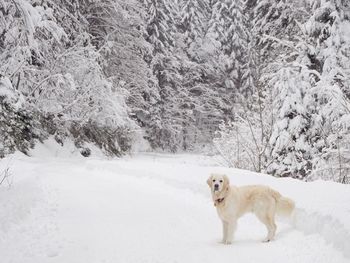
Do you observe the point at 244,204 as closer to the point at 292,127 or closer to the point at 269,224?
the point at 269,224

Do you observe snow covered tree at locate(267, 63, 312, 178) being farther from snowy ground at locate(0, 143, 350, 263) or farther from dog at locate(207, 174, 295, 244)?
dog at locate(207, 174, 295, 244)

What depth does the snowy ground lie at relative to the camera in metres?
5.88

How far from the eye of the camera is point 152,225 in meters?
7.66

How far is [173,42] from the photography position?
39.3 meters

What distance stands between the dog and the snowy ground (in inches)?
10.7

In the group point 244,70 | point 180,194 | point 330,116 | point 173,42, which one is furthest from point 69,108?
point 244,70

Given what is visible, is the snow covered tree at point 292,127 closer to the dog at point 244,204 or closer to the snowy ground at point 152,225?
the snowy ground at point 152,225

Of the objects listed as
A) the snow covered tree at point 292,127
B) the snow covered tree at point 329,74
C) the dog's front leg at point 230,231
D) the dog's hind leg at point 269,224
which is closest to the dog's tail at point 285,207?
the dog's hind leg at point 269,224

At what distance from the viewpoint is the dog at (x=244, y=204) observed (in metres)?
6.80

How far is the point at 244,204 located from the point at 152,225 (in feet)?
5.45

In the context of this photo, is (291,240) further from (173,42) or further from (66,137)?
(173,42)

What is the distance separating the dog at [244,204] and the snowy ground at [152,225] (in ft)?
0.89

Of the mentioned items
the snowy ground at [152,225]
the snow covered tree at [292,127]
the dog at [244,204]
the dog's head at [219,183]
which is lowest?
the snowy ground at [152,225]

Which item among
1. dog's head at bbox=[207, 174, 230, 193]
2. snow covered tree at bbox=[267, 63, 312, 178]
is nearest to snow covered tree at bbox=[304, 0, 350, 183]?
snow covered tree at bbox=[267, 63, 312, 178]
